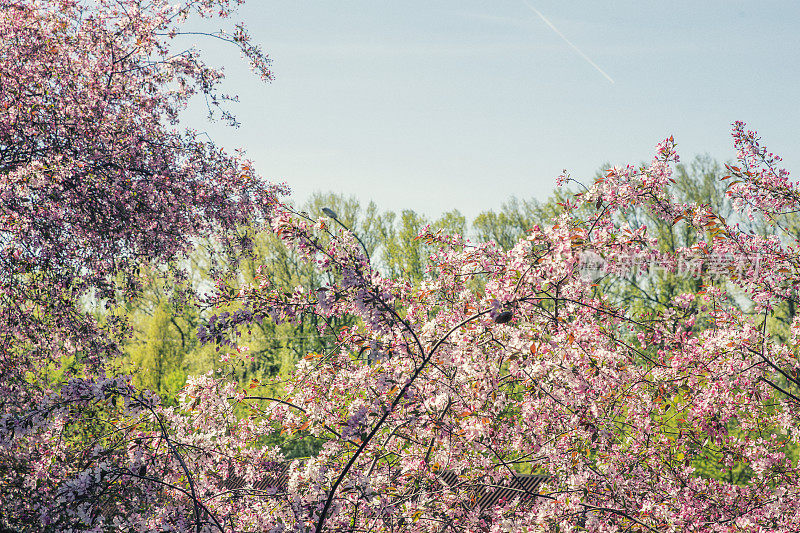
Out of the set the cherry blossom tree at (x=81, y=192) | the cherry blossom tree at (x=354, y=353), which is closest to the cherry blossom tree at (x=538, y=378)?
the cherry blossom tree at (x=354, y=353)

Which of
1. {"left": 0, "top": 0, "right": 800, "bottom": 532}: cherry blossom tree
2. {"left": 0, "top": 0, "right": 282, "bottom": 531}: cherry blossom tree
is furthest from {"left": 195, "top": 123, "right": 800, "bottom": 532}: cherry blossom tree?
{"left": 0, "top": 0, "right": 282, "bottom": 531}: cherry blossom tree

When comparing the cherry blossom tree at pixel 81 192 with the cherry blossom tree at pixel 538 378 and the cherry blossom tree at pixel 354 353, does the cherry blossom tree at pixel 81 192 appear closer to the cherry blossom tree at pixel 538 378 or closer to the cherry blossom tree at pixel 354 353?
the cherry blossom tree at pixel 354 353

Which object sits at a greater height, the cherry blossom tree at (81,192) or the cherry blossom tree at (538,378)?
the cherry blossom tree at (81,192)

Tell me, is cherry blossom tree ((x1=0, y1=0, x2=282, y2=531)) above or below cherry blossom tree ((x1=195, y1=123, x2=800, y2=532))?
above

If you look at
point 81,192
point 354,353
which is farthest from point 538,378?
point 81,192

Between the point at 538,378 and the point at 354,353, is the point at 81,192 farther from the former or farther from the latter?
the point at 538,378

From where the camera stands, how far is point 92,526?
375 centimetres

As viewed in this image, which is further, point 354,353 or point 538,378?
point 354,353

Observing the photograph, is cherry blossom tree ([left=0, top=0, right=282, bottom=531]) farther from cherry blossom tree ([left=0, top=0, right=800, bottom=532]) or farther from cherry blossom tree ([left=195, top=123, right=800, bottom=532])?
cherry blossom tree ([left=195, top=123, right=800, bottom=532])

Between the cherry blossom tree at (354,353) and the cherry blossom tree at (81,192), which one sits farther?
the cherry blossom tree at (81,192)

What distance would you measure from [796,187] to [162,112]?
833 centimetres

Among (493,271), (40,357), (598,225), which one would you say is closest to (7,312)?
(40,357)

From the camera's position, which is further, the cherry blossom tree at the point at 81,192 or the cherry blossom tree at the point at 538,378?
the cherry blossom tree at the point at 81,192

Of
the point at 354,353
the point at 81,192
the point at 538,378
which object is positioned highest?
the point at 81,192
